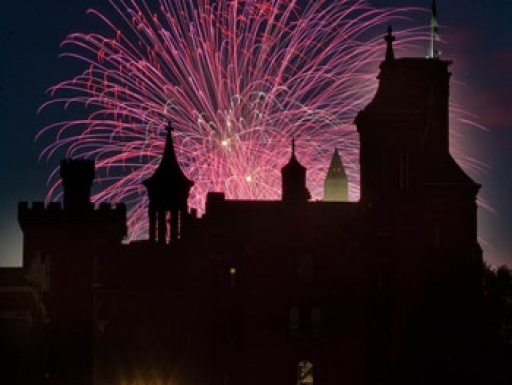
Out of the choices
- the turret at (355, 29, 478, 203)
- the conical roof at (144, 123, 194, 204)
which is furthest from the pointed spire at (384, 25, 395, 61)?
the conical roof at (144, 123, 194, 204)

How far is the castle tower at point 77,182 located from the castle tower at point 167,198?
417 centimetres

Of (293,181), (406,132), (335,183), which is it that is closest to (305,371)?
(293,181)

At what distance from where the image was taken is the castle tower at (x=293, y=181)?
68.2 m

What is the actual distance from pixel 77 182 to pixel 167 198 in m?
6.25

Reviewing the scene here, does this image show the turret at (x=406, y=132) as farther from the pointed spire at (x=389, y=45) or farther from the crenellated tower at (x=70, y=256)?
the crenellated tower at (x=70, y=256)

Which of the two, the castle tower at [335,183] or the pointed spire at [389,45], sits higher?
the pointed spire at [389,45]

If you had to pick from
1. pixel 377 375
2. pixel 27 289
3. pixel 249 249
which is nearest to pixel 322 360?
pixel 377 375

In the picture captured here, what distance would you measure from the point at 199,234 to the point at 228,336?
6.79m

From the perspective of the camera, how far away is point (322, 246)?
66.4 metres

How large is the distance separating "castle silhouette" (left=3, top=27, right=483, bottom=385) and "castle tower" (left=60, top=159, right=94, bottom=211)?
0.31 feet

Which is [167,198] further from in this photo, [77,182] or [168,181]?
[77,182]

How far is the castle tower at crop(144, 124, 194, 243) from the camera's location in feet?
241

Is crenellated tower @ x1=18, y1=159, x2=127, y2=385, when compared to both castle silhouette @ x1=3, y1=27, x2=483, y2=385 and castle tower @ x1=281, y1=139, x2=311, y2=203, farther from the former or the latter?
castle tower @ x1=281, y1=139, x2=311, y2=203

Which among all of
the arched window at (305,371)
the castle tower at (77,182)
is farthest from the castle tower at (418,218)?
the castle tower at (77,182)
